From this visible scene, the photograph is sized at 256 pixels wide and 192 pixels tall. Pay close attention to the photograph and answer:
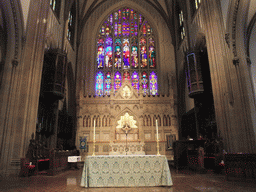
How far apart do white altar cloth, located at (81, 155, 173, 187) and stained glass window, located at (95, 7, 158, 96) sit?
42.7 ft

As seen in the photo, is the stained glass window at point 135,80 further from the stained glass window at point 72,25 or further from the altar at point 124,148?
the stained glass window at point 72,25

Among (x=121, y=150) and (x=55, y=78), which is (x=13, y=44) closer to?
(x=55, y=78)

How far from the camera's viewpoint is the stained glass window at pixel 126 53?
18.9 metres

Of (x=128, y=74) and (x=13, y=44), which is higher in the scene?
(x=128, y=74)

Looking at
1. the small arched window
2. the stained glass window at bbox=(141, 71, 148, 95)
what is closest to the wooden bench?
the stained glass window at bbox=(141, 71, 148, 95)

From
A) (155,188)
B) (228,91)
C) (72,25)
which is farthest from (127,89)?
(155,188)

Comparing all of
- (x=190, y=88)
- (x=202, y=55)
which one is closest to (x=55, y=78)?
(x=190, y=88)

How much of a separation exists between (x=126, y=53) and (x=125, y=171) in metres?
15.7

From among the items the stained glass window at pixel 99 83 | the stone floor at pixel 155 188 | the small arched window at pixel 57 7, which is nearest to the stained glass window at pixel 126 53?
the stained glass window at pixel 99 83

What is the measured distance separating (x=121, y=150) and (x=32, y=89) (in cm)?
773

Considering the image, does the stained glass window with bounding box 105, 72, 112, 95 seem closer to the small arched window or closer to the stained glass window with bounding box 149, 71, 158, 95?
the stained glass window with bounding box 149, 71, 158, 95

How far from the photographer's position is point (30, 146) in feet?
28.5

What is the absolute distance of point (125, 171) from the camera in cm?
541

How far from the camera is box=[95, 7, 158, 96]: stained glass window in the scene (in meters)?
18.9
